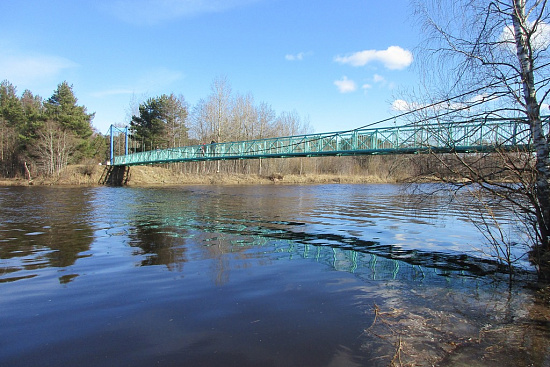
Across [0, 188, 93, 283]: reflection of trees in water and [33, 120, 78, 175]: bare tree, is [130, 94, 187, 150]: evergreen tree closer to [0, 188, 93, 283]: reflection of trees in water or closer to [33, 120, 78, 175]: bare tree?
[33, 120, 78, 175]: bare tree

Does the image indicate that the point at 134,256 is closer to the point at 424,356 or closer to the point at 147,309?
the point at 147,309

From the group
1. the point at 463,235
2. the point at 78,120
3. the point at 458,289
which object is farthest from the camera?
the point at 78,120

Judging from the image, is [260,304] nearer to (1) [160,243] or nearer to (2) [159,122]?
(1) [160,243]

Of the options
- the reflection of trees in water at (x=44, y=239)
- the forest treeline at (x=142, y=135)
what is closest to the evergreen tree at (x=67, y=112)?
the forest treeline at (x=142, y=135)

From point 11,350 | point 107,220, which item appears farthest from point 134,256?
point 107,220

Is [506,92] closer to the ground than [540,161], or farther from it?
farther from it

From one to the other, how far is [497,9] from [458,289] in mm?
5213

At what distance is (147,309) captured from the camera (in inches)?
209

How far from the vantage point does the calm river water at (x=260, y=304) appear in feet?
13.3

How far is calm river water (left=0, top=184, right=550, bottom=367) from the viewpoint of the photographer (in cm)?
404

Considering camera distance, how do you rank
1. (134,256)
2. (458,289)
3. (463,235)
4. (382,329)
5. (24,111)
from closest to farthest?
(382,329) → (458,289) → (134,256) → (463,235) → (24,111)

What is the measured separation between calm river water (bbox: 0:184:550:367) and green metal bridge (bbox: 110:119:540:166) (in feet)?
6.21

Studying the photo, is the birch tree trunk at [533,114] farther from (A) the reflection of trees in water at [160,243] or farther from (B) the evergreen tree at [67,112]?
(B) the evergreen tree at [67,112]

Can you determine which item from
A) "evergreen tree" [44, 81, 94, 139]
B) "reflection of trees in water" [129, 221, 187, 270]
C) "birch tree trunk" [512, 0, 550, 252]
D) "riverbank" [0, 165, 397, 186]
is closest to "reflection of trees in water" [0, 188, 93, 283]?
Result: "reflection of trees in water" [129, 221, 187, 270]
